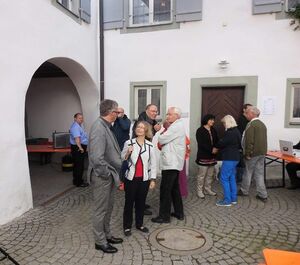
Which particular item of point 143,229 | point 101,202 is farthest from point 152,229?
point 101,202

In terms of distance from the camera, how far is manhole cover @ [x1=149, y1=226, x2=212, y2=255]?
11.5 ft

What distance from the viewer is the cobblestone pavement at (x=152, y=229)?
10.8ft

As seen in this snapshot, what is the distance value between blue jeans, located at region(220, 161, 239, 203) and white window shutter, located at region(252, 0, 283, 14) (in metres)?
3.67

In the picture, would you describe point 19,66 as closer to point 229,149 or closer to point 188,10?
point 229,149

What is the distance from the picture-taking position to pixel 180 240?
12.2 ft

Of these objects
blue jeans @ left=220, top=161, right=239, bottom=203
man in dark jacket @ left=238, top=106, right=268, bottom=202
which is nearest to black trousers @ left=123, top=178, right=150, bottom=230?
blue jeans @ left=220, top=161, right=239, bottom=203

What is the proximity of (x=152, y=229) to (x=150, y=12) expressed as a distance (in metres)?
5.44

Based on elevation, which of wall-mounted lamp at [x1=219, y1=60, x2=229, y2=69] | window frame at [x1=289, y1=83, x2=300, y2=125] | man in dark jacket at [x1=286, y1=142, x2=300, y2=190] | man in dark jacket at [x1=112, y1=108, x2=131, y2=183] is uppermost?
wall-mounted lamp at [x1=219, y1=60, x2=229, y2=69]

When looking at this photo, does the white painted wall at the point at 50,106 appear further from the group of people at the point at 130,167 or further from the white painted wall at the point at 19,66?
the group of people at the point at 130,167

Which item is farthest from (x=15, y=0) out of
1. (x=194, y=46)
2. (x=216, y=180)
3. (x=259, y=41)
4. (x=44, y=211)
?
(x=216, y=180)

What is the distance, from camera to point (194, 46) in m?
6.75

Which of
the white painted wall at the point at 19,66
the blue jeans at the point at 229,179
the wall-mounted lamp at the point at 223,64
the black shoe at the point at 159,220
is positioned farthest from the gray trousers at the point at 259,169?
the white painted wall at the point at 19,66

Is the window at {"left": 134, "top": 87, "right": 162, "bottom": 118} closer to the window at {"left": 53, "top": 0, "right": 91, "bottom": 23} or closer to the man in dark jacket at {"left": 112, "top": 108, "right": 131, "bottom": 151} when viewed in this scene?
the man in dark jacket at {"left": 112, "top": 108, "right": 131, "bottom": 151}

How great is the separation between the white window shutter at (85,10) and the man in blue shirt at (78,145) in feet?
7.70
